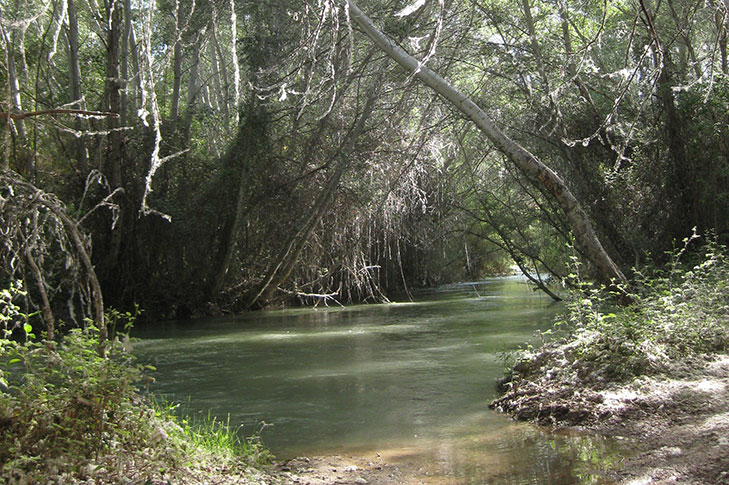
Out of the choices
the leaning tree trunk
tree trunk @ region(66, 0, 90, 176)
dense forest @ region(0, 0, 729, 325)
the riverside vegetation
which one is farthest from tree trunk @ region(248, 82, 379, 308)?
the riverside vegetation

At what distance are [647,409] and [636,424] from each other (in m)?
0.21

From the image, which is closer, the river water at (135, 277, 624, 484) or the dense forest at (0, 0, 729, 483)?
the dense forest at (0, 0, 729, 483)

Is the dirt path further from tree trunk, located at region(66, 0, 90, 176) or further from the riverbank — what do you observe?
tree trunk, located at region(66, 0, 90, 176)

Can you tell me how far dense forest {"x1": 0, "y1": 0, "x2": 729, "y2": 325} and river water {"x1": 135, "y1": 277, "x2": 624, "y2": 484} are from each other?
6.89 ft

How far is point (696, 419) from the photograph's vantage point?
16.2ft

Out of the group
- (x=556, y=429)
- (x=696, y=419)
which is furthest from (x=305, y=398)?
(x=696, y=419)

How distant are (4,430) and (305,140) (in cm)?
1409

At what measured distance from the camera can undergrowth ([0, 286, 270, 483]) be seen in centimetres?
355

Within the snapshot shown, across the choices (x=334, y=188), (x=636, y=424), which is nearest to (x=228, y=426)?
(x=636, y=424)

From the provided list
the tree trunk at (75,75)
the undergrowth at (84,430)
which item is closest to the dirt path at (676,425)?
the undergrowth at (84,430)

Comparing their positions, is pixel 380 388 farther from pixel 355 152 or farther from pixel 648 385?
pixel 355 152

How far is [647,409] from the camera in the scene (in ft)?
17.6

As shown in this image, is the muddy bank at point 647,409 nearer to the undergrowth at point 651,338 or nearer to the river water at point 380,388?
the undergrowth at point 651,338

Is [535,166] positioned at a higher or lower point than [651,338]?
higher
